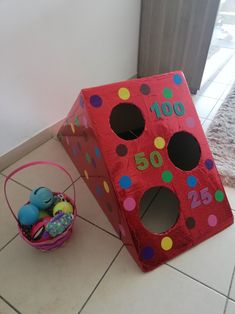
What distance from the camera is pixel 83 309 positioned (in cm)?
72

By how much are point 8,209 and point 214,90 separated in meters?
1.68

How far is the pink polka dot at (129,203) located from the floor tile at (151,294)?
205 millimetres

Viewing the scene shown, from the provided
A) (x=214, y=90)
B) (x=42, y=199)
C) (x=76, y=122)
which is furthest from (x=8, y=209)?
(x=214, y=90)

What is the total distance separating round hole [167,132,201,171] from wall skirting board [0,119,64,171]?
2.33 feet

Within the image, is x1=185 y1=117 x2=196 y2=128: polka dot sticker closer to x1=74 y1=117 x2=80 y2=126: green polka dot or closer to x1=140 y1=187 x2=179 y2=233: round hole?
x1=140 y1=187 x2=179 y2=233: round hole

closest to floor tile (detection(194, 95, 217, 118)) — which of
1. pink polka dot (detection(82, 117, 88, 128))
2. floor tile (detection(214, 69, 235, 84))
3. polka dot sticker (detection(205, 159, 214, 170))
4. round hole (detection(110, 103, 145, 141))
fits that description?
floor tile (detection(214, 69, 235, 84))

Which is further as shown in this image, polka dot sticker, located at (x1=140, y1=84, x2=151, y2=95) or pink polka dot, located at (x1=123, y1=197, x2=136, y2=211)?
polka dot sticker, located at (x1=140, y1=84, x2=151, y2=95)

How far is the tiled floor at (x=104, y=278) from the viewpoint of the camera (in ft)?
2.38

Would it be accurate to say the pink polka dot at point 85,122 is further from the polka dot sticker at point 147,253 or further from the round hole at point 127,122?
the polka dot sticker at point 147,253

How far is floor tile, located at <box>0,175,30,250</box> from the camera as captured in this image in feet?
2.99

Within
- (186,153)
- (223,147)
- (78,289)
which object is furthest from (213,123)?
(78,289)

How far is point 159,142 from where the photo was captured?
882 millimetres

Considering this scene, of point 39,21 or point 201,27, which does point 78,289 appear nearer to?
point 39,21

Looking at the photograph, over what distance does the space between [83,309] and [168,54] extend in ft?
5.34
